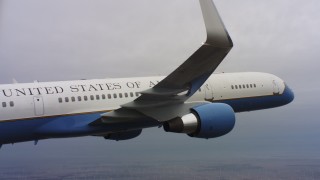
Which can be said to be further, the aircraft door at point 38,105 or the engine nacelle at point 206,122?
the aircraft door at point 38,105

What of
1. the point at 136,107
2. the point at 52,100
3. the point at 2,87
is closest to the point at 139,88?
the point at 136,107

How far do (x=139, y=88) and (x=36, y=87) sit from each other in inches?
232

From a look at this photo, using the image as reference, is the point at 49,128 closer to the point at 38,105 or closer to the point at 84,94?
the point at 38,105

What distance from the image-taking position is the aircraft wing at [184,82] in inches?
693

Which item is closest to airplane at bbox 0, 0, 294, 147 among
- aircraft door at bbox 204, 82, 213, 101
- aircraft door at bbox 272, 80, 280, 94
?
aircraft door at bbox 204, 82, 213, 101

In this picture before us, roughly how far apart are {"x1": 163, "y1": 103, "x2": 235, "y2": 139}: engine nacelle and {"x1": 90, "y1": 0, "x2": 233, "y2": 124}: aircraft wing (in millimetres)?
728

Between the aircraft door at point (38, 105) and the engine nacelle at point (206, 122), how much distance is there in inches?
252

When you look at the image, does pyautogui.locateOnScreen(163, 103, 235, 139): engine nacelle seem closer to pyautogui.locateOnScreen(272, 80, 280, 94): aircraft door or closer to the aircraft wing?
the aircraft wing

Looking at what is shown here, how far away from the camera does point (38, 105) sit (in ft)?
73.4

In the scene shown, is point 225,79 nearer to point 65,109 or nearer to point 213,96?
point 213,96

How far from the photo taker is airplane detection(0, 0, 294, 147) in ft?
69.4

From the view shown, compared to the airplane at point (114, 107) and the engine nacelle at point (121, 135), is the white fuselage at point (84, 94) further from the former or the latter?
the engine nacelle at point (121, 135)

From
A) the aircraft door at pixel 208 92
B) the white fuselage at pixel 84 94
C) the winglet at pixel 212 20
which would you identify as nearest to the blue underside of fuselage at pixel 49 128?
the white fuselage at pixel 84 94

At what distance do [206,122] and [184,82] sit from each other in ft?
7.39
